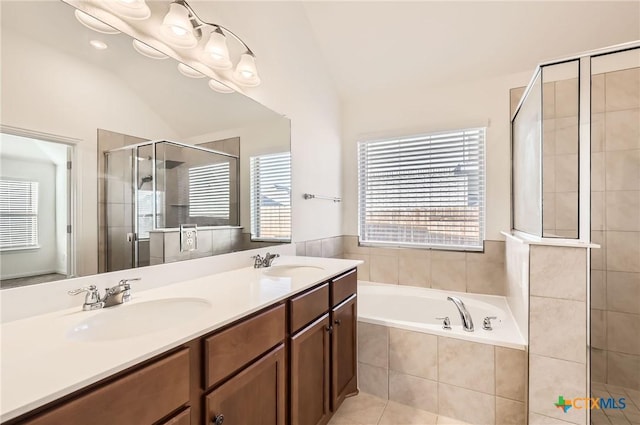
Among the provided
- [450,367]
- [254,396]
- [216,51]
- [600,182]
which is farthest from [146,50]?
[600,182]

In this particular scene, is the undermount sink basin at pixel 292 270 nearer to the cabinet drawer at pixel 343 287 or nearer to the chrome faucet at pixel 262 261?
the chrome faucet at pixel 262 261

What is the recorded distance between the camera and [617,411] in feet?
5.97

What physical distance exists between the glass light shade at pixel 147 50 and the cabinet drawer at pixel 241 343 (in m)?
1.26

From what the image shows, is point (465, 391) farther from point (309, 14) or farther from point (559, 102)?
point (309, 14)

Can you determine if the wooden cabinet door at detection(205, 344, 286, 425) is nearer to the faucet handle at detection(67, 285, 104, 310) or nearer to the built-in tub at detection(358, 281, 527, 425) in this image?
the faucet handle at detection(67, 285, 104, 310)

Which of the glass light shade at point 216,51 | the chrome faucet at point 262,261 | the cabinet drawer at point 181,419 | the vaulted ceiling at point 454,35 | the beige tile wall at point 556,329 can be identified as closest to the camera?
the cabinet drawer at point 181,419

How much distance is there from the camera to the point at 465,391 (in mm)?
Answer: 1844

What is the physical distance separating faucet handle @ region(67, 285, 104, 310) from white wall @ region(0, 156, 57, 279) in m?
0.11

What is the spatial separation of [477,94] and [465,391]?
2.37m

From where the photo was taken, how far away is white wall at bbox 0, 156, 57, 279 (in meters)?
0.95

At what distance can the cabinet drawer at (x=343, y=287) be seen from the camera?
1700 mm

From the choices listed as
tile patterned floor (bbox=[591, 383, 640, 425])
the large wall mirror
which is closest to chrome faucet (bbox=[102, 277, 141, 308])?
the large wall mirror

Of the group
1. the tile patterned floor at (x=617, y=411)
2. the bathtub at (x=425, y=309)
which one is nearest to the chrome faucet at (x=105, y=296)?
the bathtub at (x=425, y=309)

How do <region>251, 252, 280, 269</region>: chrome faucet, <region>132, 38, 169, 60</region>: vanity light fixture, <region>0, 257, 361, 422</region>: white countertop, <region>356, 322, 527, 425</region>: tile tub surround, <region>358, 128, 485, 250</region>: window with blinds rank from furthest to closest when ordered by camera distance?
1. <region>358, 128, 485, 250</region>: window with blinds
2. <region>251, 252, 280, 269</region>: chrome faucet
3. <region>356, 322, 527, 425</region>: tile tub surround
4. <region>132, 38, 169, 60</region>: vanity light fixture
5. <region>0, 257, 361, 422</region>: white countertop
